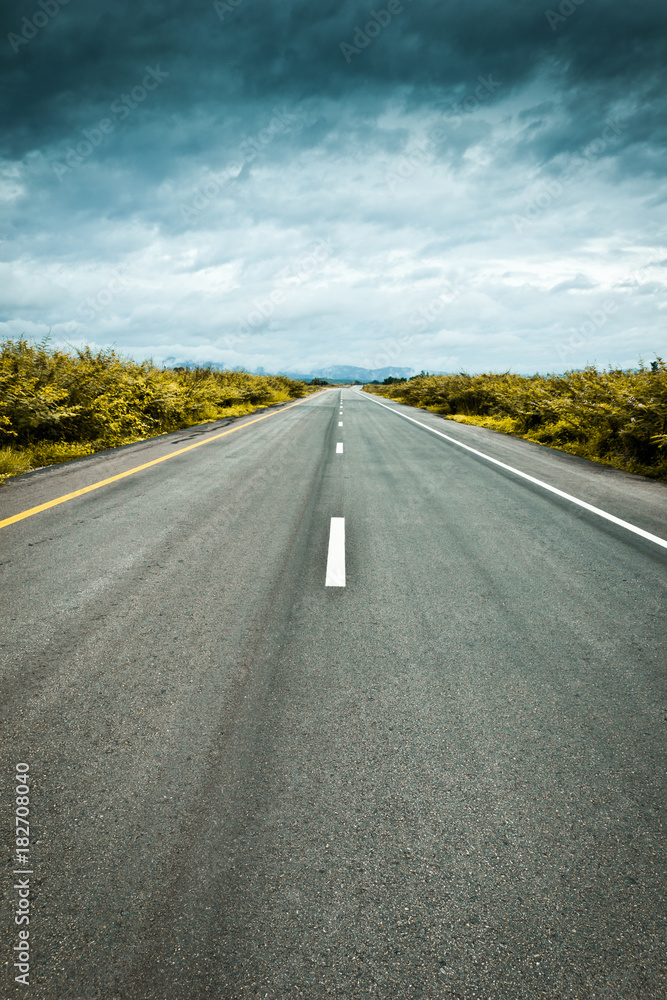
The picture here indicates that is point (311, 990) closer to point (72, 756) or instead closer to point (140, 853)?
point (140, 853)

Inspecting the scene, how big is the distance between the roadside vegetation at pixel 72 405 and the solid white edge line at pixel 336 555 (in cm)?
556

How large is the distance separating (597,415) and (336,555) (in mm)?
10083

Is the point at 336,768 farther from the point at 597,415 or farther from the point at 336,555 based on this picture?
the point at 597,415

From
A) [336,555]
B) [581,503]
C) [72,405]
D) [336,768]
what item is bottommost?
[336,768]

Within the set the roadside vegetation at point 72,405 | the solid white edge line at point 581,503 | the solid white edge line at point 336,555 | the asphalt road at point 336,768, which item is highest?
the roadside vegetation at point 72,405

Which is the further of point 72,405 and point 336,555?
point 72,405

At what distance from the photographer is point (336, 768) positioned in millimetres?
2123

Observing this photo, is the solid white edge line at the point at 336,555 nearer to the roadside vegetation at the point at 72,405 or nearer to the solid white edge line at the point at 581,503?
the solid white edge line at the point at 581,503

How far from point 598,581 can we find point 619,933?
303 cm

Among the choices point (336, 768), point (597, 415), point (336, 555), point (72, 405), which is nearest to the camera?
point (336, 768)

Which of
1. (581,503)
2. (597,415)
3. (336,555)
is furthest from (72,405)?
(597,415)

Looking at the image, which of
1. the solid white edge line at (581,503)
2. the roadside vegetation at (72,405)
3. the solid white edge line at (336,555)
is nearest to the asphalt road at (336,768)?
the solid white edge line at (336,555)

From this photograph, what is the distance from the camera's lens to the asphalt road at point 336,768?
57.9 inches

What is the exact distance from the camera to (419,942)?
4.89ft
